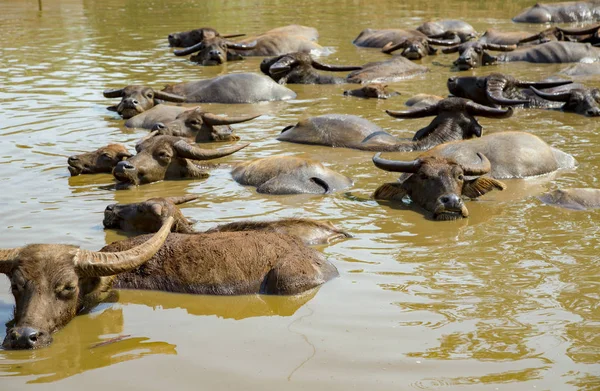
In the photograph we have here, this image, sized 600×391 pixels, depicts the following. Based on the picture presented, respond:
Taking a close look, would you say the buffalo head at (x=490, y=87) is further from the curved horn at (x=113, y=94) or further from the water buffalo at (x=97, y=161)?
the water buffalo at (x=97, y=161)

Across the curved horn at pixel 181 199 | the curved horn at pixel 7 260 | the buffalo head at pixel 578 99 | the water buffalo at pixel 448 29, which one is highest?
the curved horn at pixel 7 260

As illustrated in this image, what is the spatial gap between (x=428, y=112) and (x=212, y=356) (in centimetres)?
644

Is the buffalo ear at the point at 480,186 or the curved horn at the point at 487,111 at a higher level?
the curved horn at the point at 487,111

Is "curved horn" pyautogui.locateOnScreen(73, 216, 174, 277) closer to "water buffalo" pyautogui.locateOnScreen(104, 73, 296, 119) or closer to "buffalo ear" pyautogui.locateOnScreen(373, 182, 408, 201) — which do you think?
"buffalo ear" pyautogui.locateOnScreen(373, 182, 408, 201)

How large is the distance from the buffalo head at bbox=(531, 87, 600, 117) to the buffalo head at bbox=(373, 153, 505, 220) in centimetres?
445

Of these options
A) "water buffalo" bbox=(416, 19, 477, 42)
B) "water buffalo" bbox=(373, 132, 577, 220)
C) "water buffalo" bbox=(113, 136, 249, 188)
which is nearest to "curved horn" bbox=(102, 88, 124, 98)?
"water buffalo" bbox=(113, 136, 249, 188)

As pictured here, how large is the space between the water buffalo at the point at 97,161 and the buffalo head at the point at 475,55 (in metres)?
8.63

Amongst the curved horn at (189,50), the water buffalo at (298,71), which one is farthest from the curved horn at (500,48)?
the curved horn at (189,50)

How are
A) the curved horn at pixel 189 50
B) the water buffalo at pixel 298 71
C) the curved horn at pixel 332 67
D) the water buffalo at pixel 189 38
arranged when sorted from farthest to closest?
the water buffalo at pixel 189 38, the curved horn at pixel 189 50, the curved horn at pixel 332 67, the water buffalo at pixel 298 71

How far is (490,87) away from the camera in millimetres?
12711

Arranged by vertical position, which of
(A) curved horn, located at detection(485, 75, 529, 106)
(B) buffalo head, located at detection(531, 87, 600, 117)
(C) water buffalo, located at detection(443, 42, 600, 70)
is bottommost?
(C) water buffalo, located at detection(443, 42, 600, 70)

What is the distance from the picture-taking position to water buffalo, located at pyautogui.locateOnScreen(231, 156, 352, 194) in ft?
28.4

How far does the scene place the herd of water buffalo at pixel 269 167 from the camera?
18.0 ft

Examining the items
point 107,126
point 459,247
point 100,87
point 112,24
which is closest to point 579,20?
point 112,24
